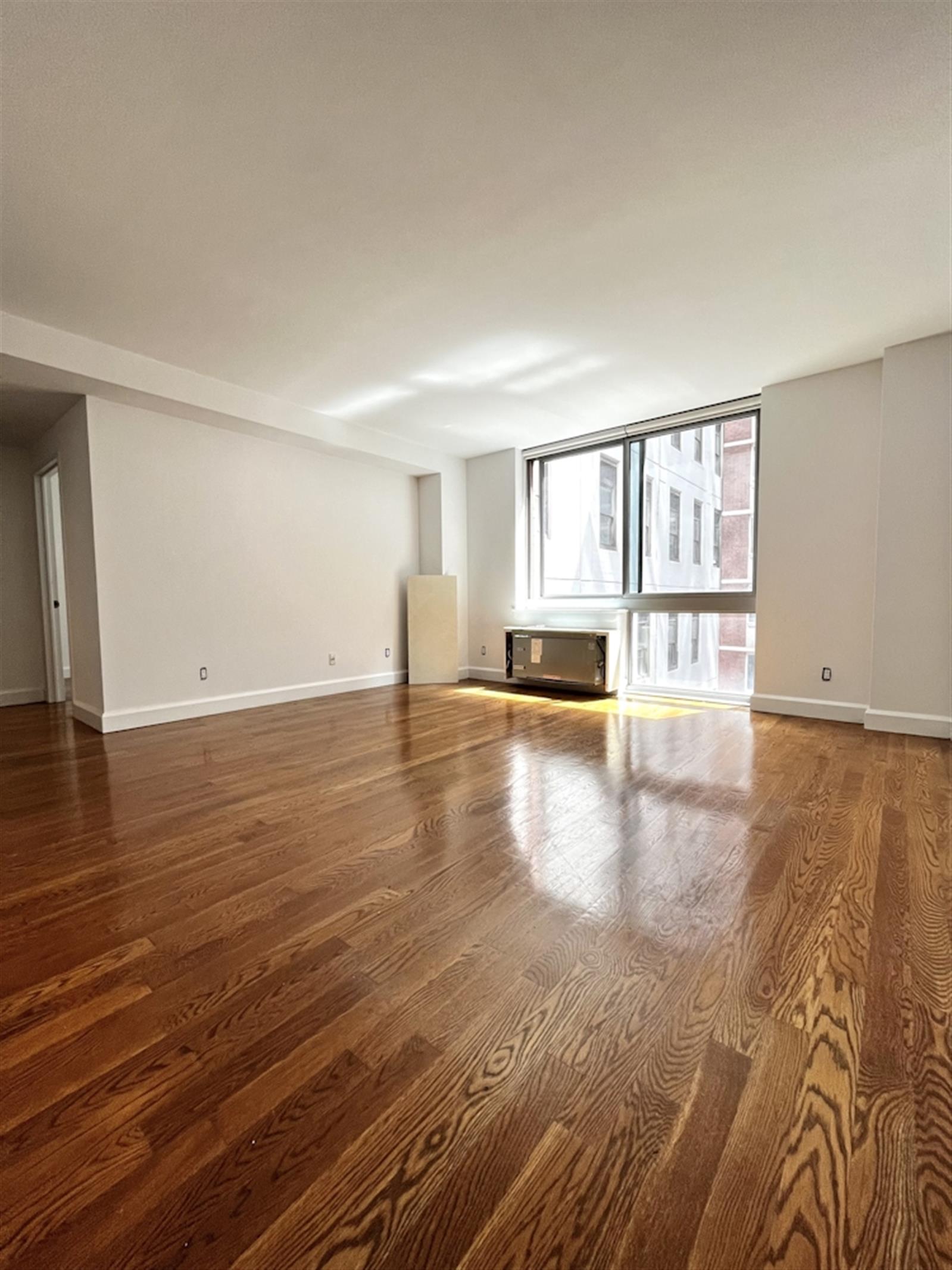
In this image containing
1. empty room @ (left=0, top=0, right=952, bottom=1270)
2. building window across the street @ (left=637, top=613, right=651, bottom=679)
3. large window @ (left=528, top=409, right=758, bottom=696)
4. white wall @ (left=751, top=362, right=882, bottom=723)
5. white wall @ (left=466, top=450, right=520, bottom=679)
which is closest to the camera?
empty room @ (left=0, top=0, right=952, bottom=1270)

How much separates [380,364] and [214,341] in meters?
1.10

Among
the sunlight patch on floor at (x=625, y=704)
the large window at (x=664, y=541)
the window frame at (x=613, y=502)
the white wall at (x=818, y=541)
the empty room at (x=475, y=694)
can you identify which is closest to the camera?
the empty room at (x=475, y=694)

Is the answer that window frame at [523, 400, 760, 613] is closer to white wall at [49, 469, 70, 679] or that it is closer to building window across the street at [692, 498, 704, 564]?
building window across the street at [692, 498, 704, 564]

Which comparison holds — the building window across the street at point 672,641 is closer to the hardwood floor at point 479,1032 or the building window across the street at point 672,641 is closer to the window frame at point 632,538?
the window frame at point 632,538

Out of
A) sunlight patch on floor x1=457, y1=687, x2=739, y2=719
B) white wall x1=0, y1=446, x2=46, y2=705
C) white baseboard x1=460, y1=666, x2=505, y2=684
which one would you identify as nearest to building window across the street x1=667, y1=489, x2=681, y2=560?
sunlight patch on floor x1=457, y1=687, x2=739, y2=719

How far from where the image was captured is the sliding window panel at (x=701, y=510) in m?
4.69

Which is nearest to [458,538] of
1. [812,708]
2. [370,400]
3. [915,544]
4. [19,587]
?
[370,400]

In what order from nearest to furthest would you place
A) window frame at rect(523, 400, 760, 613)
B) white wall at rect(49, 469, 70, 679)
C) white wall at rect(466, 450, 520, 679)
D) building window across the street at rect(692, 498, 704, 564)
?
window frame at rect(523, 400, 760, 613) < building window across the street at rect(692, 498, 704, 564) < white wall at rect(49, 469, 70, 679) < white wall at rect(466, 450, 520, 679)

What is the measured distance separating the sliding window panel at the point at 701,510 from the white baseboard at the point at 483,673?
197 centimetres

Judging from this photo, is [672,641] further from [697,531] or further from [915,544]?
[915,544]

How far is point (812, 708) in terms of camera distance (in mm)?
4148

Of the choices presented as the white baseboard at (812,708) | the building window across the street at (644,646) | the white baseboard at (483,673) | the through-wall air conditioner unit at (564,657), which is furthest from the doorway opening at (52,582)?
the white baseboard at (812,708)

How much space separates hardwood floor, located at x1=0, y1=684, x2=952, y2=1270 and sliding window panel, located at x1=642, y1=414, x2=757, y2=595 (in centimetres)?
270

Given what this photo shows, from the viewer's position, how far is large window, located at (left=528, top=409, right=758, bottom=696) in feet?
15.6
